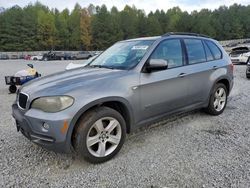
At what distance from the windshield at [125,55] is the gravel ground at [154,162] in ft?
4.10

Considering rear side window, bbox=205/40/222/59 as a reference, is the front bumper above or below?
below

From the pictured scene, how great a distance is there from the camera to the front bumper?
2.92m

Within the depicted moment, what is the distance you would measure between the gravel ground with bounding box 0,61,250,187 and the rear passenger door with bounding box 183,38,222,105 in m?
0.60

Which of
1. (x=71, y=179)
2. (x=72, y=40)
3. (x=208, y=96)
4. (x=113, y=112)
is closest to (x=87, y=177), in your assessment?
(x=71, y=179)

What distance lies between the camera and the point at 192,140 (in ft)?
13.1

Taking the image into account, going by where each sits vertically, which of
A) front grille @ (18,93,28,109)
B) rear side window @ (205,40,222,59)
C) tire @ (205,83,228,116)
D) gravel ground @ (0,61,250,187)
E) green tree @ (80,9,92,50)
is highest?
green tree @ (80,9,92,50)

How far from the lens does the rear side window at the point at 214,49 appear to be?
5.07 meters

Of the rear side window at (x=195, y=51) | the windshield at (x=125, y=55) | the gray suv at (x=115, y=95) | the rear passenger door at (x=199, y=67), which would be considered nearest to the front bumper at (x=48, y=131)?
the gray suv at (x=115, y=95)

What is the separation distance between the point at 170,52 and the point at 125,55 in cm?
77

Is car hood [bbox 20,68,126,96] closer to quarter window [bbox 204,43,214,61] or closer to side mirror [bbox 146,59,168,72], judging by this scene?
side mirror [bbox 146,59,168,72]

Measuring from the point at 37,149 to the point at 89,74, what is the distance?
1.40 metres

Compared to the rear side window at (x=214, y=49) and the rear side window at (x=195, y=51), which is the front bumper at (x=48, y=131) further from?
the rear side window at (x=214, y=49)

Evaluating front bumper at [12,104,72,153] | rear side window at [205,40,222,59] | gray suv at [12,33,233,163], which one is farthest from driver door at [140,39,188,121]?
front bumper at [12,104,72,153]

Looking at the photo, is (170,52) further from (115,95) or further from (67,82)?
(67,82)
